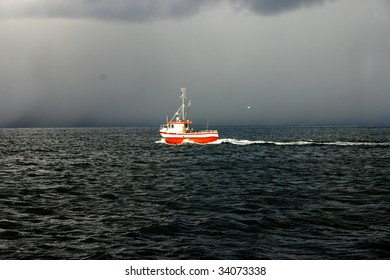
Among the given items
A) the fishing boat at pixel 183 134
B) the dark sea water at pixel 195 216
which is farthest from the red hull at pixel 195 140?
the dark sea water at pixel 195 216

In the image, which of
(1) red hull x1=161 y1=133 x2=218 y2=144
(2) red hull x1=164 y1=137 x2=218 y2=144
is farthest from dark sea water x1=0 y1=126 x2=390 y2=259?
(2) red hull x1=164 y1=137 x2=218 y2=144

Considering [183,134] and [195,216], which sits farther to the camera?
[183,134]

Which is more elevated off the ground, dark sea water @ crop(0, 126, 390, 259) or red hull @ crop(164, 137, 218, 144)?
red hull @ crop(164, 137, 218, 144)

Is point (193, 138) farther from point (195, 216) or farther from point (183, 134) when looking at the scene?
point (195, 216)

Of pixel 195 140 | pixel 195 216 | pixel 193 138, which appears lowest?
pixel 195 216

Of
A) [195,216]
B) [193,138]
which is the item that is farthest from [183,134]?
[195,216]

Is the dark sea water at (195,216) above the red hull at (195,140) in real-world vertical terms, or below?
below

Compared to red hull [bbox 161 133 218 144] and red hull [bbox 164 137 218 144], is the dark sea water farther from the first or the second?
red hull [bbox 164 137 218 144]

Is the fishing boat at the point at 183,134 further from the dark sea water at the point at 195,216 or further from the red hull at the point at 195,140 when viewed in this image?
the dark sea water at the point at 195,216

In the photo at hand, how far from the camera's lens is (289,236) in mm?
13344

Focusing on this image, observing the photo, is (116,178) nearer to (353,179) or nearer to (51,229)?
(51,229)

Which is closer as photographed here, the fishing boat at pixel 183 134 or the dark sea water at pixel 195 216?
the dark sea water at pixel 195 216
